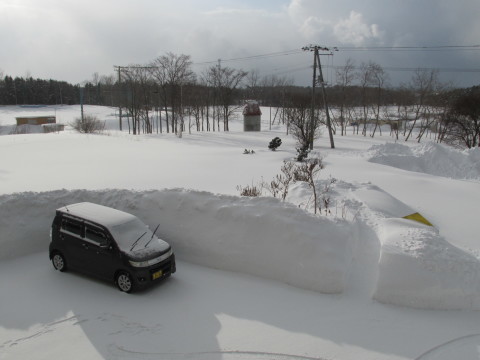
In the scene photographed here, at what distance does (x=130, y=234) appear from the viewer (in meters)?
7.98

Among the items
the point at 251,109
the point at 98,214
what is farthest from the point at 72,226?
the point at 251,109

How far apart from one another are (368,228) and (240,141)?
28.6m

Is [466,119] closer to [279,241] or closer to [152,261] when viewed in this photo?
[279,241]

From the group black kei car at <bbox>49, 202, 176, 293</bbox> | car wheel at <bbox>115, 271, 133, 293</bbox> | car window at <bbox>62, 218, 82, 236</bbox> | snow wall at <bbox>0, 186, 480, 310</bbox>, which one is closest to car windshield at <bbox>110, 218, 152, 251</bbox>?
black kei car at <bbox>49, 202, 176, 293</bbox>

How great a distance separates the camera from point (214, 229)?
906cm

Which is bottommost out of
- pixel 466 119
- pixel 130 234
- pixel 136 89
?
pixel 130 234

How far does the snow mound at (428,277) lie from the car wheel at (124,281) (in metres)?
4.94

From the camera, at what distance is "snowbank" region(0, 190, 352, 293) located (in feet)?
26.1

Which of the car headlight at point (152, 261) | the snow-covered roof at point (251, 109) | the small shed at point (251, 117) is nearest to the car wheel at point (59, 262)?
the car headlight at point (152, 261)

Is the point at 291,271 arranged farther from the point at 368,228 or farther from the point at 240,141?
the point at 240,141

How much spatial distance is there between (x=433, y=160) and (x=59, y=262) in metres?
27.0

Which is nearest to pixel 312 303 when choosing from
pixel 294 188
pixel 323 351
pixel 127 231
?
pixel 323 351

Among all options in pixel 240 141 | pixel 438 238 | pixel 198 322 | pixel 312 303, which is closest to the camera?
pixel 198 322

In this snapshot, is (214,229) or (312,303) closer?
(312,303)
